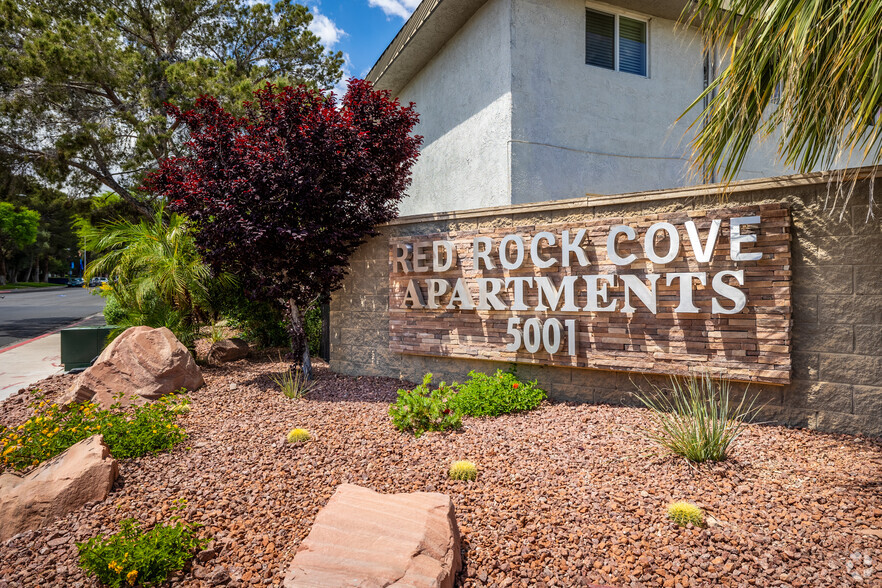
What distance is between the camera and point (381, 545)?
248 cm

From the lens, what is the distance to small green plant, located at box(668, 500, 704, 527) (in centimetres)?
286

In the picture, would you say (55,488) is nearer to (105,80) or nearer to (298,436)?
(298,436)

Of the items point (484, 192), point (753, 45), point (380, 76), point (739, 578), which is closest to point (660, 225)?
point (753, 45)

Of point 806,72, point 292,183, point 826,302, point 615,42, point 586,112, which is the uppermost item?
point 615,42

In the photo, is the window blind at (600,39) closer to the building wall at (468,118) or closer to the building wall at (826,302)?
the building wall at (468,118)

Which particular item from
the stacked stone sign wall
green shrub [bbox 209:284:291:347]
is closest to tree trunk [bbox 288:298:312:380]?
green shrub [bbox 209:284:291:347]

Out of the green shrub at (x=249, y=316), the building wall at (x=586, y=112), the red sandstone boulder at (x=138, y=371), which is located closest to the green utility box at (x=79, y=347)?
the green shrub at (x=249, y=316)

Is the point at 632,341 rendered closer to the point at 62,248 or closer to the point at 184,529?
the point at 184,529

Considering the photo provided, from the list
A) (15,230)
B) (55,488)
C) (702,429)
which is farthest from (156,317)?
(15,230)

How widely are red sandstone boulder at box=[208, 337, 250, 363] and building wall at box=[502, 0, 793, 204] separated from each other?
5.38 meters

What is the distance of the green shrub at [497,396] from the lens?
5.09 metres

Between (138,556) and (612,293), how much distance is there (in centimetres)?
458

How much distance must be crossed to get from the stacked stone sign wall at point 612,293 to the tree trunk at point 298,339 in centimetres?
128

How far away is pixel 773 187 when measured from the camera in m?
4.44
